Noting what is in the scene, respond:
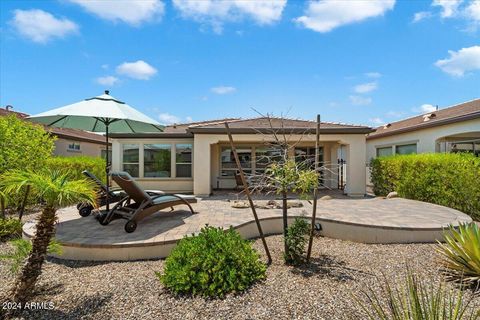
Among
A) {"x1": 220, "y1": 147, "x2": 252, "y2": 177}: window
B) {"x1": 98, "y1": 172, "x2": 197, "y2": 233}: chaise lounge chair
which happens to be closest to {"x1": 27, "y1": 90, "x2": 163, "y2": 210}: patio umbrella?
{"x1": 98, "y1": 172, "x2": 197, "y2": 233}: chaise lounge chair

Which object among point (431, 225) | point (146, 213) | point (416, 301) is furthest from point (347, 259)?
point (146, 213)

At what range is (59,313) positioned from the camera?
11.6ft

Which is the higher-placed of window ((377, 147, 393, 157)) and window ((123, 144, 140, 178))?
window ((377, 147, 393, 157))

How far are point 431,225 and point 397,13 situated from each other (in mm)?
8296

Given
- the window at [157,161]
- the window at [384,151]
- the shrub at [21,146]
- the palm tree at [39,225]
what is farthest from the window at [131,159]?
the window at [384,151]

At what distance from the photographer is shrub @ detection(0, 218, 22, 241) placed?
680 centimetres

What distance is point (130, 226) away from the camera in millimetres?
6371

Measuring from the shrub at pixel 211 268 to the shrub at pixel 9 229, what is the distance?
5.44 meters

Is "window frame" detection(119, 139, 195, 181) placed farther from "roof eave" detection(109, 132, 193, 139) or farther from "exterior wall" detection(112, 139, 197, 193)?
"roof eave" detection(109, 132, 193, 139)

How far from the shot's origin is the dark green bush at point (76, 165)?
1210cm

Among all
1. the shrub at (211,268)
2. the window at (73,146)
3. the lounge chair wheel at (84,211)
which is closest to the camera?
the shrub at (211,268)

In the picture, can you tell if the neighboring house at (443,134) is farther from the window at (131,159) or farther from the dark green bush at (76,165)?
the dark green bush at (76,165)

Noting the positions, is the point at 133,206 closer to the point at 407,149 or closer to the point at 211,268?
the point at 211,268

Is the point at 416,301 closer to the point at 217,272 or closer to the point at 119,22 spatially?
the point at 217,272
